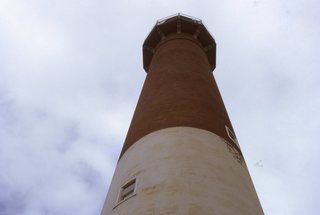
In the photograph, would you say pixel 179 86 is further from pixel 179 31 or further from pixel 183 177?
pixel 179 31

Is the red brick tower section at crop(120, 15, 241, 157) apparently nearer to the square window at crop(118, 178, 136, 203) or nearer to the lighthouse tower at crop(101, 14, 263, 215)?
the lighthouse tower at crop(101, 14, 263, 215)

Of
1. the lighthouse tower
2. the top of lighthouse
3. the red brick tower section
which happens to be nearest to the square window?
the lighthouse tower

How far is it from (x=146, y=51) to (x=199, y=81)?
816cm

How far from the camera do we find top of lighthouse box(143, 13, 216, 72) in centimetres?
2322

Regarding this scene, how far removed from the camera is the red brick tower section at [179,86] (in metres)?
13.4

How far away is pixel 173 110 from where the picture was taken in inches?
539

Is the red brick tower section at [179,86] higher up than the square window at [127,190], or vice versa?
the red brick tower section at [179,86]

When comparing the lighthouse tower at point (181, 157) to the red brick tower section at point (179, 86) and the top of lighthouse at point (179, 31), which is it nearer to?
the red brick tower section at point (179, 86)

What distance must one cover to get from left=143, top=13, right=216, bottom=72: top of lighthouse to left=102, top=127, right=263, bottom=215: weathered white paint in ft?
38.4

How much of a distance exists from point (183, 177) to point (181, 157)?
3.15 ft

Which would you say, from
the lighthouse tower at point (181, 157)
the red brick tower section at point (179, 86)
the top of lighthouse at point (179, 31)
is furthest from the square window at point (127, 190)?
the top of lighthouse at point (179, 31)

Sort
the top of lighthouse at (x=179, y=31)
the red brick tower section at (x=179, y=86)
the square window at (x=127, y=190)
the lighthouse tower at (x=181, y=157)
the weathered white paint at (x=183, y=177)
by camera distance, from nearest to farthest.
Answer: the weathered white paint at (x=183, y=177) < the lighthouse tower at (x=181, y=157) < the square window at (x=127, y=190) < the red brick tower section at (x=179, y=86) < the top of lighthouse at (x=179, y=31)

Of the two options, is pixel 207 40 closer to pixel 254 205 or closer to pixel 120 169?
pixel 120 169

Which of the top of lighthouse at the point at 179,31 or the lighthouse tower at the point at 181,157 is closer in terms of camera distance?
the lighthouse tower at the point at 181,157
